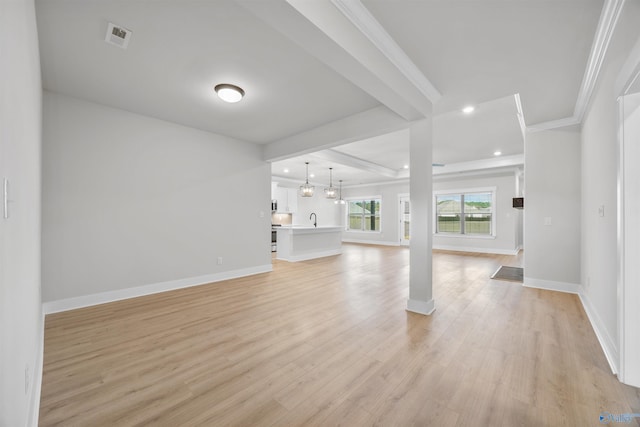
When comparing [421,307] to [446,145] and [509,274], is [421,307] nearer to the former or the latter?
[509,274]

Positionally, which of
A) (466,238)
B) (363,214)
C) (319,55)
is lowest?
(466,238)

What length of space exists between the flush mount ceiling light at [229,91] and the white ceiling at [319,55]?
79mm

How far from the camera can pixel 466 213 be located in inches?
348

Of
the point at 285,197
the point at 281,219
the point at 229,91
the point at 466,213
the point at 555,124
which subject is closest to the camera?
the point at 229,91

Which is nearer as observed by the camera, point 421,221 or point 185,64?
point 185,64

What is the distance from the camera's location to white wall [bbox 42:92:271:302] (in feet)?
10.3

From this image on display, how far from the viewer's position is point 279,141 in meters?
5.00

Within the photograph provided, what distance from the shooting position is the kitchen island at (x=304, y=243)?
664cm

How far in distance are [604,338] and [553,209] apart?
2266 millimetres

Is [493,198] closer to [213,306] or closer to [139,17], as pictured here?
[213,306]

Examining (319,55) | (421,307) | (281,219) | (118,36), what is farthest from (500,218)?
(118,36)

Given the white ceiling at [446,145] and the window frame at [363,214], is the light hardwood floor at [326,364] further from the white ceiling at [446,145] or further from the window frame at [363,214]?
the window frame at [363,214]

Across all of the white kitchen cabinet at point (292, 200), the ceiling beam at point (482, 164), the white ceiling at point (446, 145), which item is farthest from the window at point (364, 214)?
the ceiling beam at point (482, 164)

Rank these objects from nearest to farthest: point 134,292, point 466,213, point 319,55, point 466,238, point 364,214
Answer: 1. point 319,55
2. point 134,292
3. point 466,238
4. point 466,213
5. point 364,214
